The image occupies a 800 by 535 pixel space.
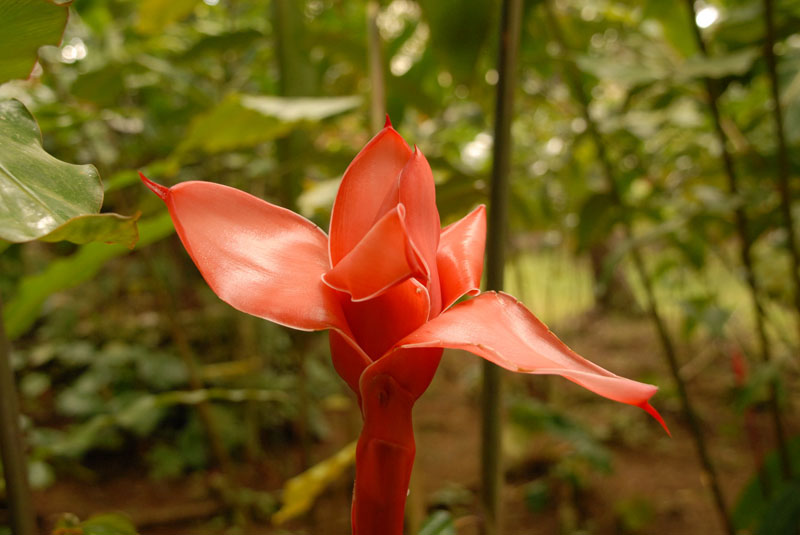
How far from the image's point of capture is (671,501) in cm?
145

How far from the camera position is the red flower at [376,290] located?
0.15 metres

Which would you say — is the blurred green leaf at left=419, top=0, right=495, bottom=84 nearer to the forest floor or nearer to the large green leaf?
the large green leaf

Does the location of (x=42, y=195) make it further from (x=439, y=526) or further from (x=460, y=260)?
(x=439, y=526)

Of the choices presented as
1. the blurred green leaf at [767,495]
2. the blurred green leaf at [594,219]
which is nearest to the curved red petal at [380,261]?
the blurred green leaf at [767,495]

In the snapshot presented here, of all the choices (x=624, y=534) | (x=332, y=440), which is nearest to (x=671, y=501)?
(x=624, y=534)

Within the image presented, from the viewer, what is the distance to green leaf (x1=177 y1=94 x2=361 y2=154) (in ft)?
1.84

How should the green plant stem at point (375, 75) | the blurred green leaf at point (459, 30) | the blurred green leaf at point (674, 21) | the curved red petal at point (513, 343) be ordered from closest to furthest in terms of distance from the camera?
1. the curved red petal at point (513, 343)
2. the blurred green leaf at point (459, 30)
3. the green plant stem at point (375, 75)
4. the blurred green leaf at point (674, 21)

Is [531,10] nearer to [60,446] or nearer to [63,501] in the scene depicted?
[60,446]

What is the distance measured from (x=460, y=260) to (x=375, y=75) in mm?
555

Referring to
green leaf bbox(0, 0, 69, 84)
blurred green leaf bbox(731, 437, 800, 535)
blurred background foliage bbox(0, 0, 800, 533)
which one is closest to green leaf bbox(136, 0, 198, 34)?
blurred background foliage bbox(0, 0, 800, 533)

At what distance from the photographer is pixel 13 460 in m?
0.22

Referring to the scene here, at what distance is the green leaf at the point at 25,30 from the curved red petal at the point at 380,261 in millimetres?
156

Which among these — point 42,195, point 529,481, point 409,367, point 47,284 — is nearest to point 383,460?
point 409,367

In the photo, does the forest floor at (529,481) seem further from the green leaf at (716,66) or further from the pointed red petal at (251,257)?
the pointed red petal at (251,257)
